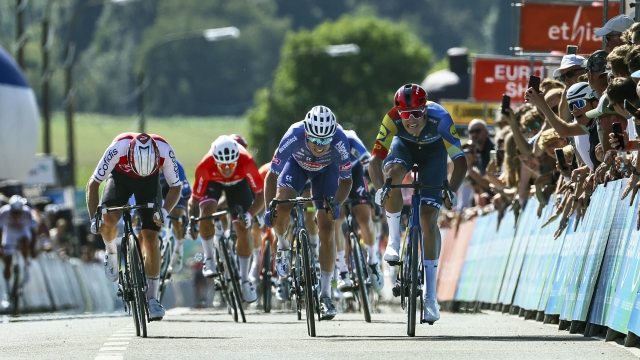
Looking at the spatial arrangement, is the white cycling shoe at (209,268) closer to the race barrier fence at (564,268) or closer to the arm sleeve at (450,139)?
the race barrier fence at (564,268)

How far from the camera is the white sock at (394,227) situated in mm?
13359

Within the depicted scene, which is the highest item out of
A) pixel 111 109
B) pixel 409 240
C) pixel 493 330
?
pixel 409 240

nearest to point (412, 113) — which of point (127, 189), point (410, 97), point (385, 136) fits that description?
point (410, 97)

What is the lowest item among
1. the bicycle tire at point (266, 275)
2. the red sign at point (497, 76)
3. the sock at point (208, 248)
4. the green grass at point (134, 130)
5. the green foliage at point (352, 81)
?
the green grass at point (134, 130)

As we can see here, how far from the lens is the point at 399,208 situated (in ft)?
45.0

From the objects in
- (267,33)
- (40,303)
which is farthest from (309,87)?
(267,33)

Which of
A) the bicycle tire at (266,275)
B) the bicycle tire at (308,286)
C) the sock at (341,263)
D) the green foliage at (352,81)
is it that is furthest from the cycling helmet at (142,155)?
the green foliage at (352,81)

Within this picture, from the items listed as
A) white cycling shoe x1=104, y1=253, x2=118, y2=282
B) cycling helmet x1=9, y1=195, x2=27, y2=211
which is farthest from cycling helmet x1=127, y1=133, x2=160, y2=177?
cycling helmet x1=9, y1=195, x2=27, y2=211

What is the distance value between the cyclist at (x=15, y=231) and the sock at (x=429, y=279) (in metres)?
16.0

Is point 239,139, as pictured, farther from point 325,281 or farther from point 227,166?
point 325,281

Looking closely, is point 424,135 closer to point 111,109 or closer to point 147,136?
point 147,136

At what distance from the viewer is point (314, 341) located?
12.6 meters

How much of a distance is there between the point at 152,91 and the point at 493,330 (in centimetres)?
15405

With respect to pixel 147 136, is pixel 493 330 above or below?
below
